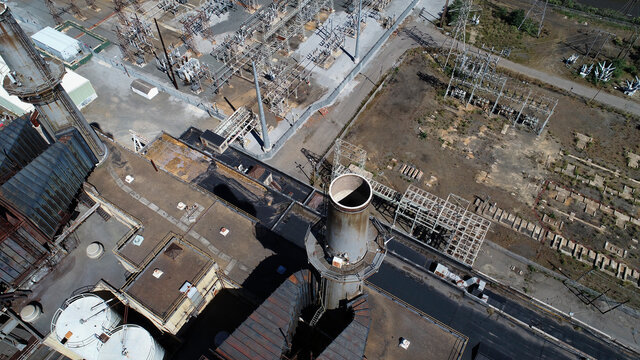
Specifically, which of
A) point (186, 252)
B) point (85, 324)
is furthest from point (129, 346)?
point (186, 252)

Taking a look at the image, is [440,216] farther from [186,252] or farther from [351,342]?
[186,252]

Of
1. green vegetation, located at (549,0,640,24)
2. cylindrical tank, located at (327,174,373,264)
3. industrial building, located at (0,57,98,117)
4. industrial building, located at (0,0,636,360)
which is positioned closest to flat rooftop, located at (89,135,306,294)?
industrial building, located at (0,0,636,360)

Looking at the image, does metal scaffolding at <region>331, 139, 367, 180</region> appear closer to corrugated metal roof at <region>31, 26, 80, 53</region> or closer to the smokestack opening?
the smokestack opening

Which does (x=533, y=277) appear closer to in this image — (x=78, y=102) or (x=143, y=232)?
(x=143, y=232)

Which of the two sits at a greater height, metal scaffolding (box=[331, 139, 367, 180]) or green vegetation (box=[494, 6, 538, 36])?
green vegetation (box=[494, 6, 538, 36])

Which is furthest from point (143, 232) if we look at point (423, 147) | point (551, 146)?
point (551, 146)

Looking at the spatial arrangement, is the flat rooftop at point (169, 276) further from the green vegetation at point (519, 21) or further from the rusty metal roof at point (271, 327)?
the green vegetation at point (519, 21)
